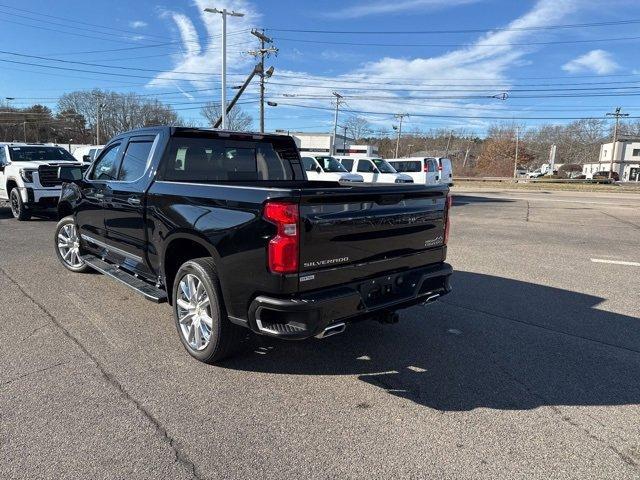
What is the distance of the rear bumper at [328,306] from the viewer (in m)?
3.14

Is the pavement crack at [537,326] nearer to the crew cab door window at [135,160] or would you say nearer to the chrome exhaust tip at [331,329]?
the chrome exhaust tip at [331,329]

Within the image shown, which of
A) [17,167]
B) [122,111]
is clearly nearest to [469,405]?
[17,167]

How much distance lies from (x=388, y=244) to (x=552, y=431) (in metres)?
1.64

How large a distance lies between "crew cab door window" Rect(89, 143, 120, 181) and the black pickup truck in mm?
31

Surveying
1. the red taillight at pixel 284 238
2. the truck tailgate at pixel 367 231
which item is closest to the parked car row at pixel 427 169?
the truck tailgate at pixel 367 231

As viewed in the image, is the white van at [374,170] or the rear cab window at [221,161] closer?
the rear cab window at [221,161]

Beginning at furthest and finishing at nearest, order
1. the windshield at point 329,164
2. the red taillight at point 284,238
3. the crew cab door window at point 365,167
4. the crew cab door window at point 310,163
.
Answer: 1. the crew cab door window at point 365,167
2. the crew cab door window at point 310,163
3. the windshield at point 329,164
4. the red taillight at point 284,238

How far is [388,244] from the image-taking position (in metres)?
3.69

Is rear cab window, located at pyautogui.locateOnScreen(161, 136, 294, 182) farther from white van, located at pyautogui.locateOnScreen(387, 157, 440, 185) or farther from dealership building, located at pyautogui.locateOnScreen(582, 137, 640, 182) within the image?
dealership building, located at pyautogui.locateOnScreen(582, 137, 640, 182)

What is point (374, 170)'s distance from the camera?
22203mm

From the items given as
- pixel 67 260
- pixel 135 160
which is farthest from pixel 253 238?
pixel 67 260

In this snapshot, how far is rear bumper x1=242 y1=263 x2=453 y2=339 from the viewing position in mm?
3141

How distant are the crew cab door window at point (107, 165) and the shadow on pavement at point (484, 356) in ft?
8.56

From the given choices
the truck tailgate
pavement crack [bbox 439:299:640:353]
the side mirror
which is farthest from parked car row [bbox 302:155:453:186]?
the truck tailgate
